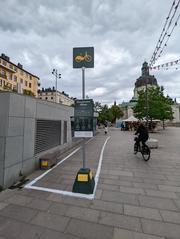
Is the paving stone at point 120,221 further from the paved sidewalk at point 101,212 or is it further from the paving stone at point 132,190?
the paving stone at point 132,190

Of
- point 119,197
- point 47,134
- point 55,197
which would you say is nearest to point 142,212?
point 119,197

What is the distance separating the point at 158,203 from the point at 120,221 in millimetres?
1218

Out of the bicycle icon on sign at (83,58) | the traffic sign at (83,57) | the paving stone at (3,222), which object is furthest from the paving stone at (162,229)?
the bicycle icon on sign at (83,58)

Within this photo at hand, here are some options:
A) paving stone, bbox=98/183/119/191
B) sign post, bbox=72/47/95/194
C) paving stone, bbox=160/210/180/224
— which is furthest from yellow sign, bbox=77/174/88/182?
paving stone, bbox=160/210/180/224

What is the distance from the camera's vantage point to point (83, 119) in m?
4.48

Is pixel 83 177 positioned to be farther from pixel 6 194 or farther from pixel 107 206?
pixel 6 194

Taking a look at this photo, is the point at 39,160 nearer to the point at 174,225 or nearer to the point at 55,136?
the point at 55,136

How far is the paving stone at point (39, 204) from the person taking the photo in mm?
3588

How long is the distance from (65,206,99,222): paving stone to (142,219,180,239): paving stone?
907 millimetres

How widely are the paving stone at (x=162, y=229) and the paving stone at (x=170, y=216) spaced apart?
145 millimetres

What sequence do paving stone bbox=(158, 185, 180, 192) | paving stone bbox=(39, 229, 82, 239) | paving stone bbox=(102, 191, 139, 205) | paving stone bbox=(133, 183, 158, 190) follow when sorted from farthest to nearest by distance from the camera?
paving stone bbox=(133, 183, 158, 190), paving stone bbox=(158, 185, 180, 192), paving stone bbox=(102, 191, 139, 205), paving stone bbox=(39, 229, 82, 239)

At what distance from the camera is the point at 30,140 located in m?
5.95

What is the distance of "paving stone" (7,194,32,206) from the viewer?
3.79 m

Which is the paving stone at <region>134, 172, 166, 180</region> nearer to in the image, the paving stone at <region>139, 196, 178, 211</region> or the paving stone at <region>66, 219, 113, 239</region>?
the paving stone at <region>139, 196, 178, 211</region>
